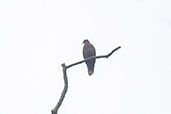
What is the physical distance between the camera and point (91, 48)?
10734mm

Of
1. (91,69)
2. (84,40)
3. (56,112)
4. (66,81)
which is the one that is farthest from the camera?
(84,40)

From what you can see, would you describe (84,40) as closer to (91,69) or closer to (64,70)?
(91,69)

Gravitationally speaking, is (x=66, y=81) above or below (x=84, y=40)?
below

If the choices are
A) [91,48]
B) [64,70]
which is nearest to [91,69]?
[91,48]

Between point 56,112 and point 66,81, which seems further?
point 66,81

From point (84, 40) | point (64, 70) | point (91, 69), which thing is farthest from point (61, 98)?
point (84, 40)

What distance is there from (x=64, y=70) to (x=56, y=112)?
0.55 meters

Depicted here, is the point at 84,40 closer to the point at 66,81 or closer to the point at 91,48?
the point at 91,48

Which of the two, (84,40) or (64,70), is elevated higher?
(84,40)

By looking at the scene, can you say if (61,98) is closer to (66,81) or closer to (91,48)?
(66,81)

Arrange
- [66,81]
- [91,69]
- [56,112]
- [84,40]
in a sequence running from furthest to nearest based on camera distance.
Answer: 1. [84,40]
2. [91,69]
3. [66,81]
4. [56,112]

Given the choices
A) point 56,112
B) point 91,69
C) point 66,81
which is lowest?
point 56,112

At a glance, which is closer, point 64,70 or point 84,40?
point 64,70

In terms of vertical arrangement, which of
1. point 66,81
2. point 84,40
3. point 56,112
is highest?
point 84,40
